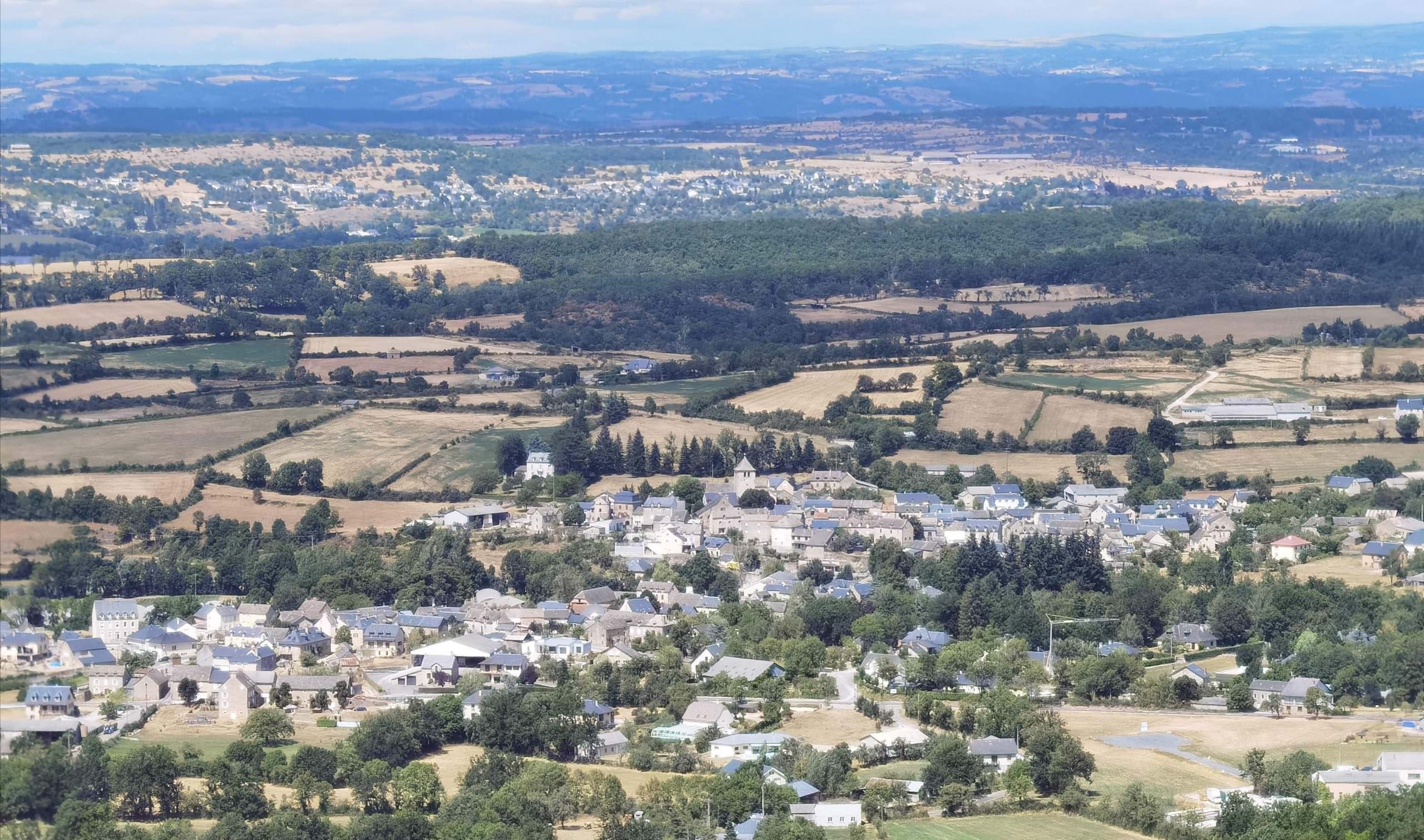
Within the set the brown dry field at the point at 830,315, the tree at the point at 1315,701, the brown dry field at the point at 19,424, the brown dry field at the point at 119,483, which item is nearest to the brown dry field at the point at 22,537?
the brown dry field at the point at 119,483

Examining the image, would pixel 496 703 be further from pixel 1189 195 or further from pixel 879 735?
pixel 1189 195

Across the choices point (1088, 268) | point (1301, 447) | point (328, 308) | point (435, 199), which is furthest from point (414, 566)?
point (435, 199)

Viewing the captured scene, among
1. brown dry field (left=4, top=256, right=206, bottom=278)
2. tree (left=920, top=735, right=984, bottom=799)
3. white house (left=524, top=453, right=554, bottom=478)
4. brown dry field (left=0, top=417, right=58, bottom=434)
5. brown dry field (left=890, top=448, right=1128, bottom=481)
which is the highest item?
brown dry field (left=0, top=417, right=58, bottom=434)

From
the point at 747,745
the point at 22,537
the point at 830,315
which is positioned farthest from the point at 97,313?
the point at 22,537

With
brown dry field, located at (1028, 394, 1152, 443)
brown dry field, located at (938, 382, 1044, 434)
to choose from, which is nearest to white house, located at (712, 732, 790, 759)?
brown dry field, located at (1028, 394, 1152, 443)

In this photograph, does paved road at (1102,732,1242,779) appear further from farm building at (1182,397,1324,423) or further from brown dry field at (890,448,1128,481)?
farm building at (1182,397,1324,423)

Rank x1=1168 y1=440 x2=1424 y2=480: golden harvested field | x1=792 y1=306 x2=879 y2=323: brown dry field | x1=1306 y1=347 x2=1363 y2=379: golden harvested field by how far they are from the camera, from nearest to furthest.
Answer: x1=1168 y1=440 x2=1424 y2=480: golden harvested field, x1=1306 y1=347 x2=1363 y2=379: golden harvested field, x1=792 y1=306 x2=879 y2=323: brown dry field

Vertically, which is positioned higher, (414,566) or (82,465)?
(82,465)

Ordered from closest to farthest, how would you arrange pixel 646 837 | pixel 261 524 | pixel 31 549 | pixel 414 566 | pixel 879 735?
pixel 31 549 → pixel 646 837 → pixel 879 735 → pixel 414 566 → pixel 261 524
